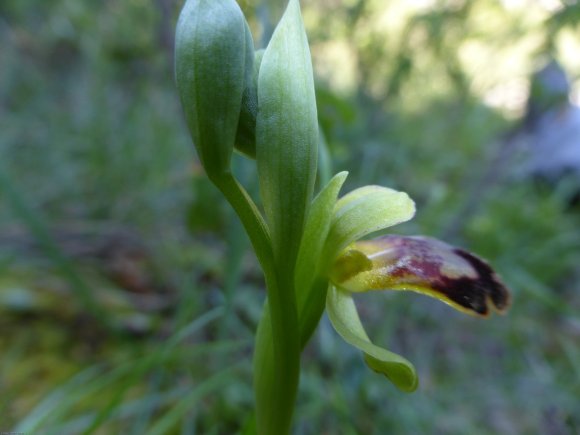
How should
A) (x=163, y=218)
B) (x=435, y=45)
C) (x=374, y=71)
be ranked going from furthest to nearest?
(x=374, y=71)
(x=163, y=218)
(x=435, y=45)

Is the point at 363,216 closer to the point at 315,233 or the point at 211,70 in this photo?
the point at 315,233

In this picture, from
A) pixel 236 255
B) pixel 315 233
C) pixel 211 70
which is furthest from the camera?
pixel 236 255

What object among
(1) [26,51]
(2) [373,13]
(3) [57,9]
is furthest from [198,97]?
(1) [26,51]

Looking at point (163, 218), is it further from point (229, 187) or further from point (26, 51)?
point (26, 51)

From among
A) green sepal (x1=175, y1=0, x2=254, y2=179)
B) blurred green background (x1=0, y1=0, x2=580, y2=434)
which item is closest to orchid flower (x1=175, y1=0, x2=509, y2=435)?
green sepal (x1=175, y1=0, x2=254, y2=179)

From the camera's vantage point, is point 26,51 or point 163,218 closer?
point 163,218

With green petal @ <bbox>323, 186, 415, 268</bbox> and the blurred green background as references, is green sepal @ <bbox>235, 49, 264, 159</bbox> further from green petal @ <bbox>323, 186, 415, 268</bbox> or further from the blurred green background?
the blurred green background

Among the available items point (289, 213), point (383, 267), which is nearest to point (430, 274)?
point (383, 267)
